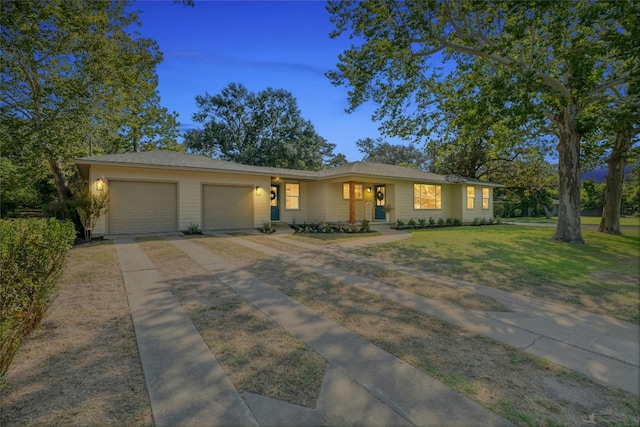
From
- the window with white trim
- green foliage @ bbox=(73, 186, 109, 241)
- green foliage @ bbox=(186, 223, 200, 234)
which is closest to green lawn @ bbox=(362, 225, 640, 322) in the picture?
green foliage @ bbox=(186, 223, 200, 234)

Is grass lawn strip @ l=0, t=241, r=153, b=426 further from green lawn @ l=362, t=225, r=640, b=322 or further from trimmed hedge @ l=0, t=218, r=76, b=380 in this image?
green lawn @ l=362, t=225, r=640, b=322

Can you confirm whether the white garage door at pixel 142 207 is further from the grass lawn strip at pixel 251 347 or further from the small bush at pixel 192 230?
the grass lawn strip at pixel 251 347

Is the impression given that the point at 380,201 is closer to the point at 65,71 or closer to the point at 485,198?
the point at 485,198

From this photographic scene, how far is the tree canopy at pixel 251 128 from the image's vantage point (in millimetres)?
30703

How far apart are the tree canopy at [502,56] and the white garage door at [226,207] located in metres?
6.75

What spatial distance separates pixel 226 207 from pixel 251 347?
1180cm

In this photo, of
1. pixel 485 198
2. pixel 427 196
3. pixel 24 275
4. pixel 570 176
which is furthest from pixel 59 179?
pixel 485 198

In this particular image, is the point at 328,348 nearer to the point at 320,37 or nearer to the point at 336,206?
the point at 320,37

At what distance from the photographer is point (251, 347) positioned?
2.89 meters

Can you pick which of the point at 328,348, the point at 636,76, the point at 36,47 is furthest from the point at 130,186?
the point at 636,76

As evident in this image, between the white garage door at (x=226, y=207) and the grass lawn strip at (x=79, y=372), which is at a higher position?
the white garage door at (x=226, y=207)

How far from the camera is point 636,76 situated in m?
7.53

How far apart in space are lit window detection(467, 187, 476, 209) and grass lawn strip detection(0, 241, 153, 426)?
20727 mm

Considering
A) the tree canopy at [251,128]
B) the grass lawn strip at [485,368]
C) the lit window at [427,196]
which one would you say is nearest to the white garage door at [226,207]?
the lit window at [427,196]
